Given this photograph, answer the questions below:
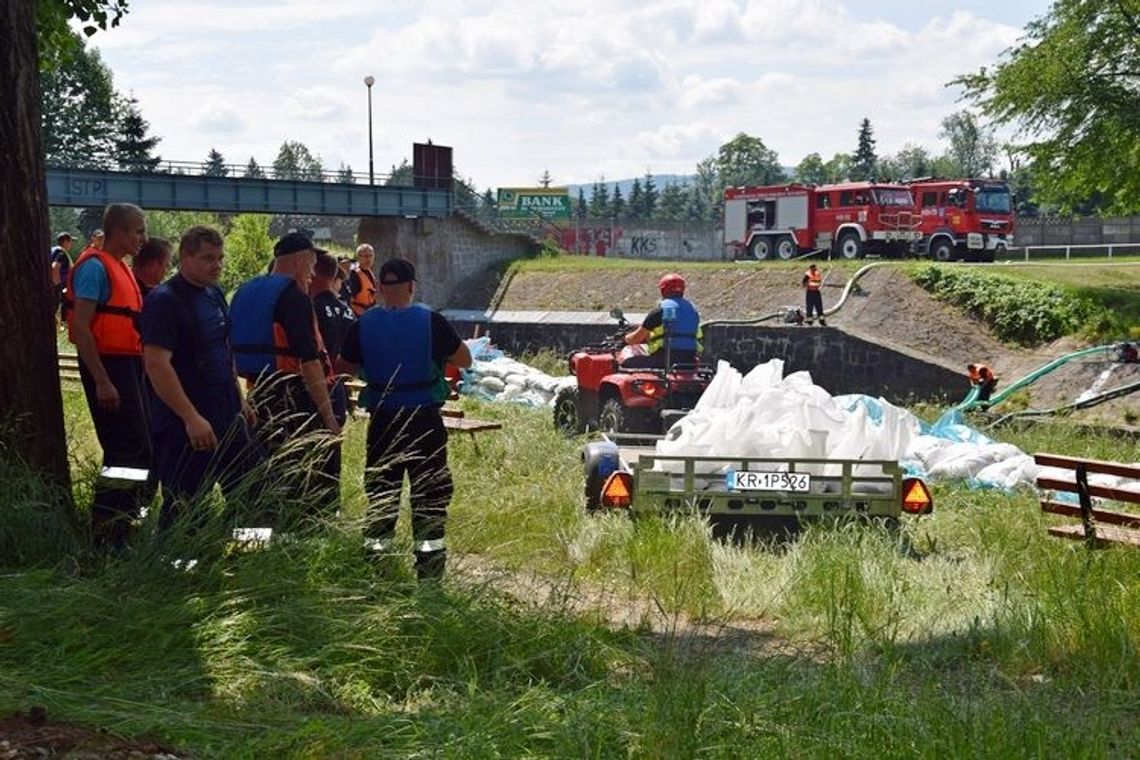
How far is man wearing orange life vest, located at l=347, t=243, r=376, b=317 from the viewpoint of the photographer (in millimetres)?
14093

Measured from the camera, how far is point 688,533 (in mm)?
8445

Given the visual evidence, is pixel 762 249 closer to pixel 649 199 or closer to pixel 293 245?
pixel 293 245

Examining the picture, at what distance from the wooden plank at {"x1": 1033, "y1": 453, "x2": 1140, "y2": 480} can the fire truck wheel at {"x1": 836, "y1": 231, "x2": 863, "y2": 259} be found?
31625 millimetres

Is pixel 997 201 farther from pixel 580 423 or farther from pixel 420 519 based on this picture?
pixel 420 519

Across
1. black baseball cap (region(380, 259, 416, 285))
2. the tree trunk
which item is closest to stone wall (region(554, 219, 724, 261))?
black baseball cap (region(380, 259, 416, 285))

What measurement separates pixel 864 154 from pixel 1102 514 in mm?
108390

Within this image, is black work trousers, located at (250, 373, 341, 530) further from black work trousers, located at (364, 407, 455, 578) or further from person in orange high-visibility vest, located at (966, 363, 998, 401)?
person in orange high-visibility vest, located at (966, 363, 998, 401)

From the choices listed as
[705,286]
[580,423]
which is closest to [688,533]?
[580,423]

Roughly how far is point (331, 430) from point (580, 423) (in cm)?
833

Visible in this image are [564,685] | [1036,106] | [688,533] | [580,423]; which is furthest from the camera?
[1036,106]

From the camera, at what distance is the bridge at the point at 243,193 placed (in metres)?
42.9

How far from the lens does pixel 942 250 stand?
37.7 m

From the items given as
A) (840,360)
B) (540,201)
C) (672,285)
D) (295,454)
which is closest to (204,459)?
(295,454)

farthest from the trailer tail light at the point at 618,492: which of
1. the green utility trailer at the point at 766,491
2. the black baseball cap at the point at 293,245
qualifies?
the black baseball cap at the point at 293,245
